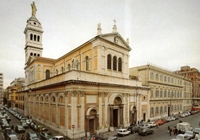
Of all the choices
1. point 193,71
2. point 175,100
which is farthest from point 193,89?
point 175,100

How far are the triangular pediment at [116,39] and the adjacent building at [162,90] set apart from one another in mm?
8412

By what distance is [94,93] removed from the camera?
83.9 ft

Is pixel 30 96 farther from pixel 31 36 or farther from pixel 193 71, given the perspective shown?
pixel 193 71

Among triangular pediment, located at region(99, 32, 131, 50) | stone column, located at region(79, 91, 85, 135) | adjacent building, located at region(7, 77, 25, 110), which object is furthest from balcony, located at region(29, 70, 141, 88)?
adjacent building, located at region(7, 77, 25, 110)

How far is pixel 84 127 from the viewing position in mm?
23656

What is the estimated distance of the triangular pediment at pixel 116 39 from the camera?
29.3m

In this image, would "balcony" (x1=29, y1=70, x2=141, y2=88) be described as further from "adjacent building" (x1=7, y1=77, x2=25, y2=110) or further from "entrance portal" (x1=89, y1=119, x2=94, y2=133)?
"adjacent building" (x1=7, y1=77, x2=25, y2=110)

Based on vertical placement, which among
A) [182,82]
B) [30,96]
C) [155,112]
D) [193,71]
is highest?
[193,71]

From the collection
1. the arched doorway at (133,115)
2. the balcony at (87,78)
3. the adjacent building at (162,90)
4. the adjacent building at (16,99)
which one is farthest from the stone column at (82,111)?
the adjacent building at (16,99)

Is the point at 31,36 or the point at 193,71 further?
the point at 193,71

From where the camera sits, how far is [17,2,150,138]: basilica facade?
76.1 feet

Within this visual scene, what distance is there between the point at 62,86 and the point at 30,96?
24458mm

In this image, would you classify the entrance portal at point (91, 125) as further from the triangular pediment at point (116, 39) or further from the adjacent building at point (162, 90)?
the adjacent building at point (162, 90)

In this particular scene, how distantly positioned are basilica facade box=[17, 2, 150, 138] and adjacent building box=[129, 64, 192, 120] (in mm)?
3693
